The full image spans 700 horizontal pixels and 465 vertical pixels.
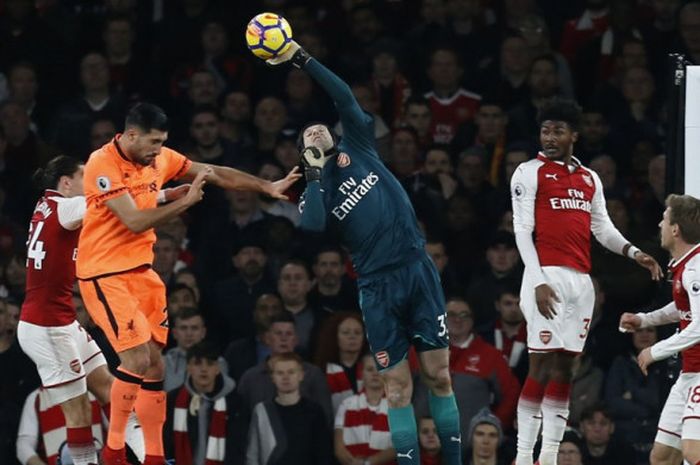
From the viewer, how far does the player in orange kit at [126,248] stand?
40.5 feet

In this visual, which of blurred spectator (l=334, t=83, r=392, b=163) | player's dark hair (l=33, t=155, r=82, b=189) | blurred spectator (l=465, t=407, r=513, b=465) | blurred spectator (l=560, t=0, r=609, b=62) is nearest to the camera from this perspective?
player's dark hair (l=33, t=155, r=82, b=189)

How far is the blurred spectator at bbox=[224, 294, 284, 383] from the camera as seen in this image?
1602 cm

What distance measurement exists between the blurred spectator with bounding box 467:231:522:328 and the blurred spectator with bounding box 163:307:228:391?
7.48 feet

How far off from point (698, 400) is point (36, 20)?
9573mm

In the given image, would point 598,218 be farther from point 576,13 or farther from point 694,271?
point 576,13

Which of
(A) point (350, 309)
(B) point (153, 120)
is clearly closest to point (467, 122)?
(A) point (350, 309)

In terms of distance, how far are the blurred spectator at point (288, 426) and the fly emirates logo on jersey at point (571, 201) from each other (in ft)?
10.7

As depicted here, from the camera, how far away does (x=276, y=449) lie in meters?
15.2

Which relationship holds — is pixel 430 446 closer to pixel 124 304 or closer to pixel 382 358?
pixel 382 358

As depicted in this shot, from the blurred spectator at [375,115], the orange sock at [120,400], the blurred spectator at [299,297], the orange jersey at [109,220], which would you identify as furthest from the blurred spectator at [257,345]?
the orange sock at [120,400]

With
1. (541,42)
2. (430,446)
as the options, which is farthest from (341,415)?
(541,42)

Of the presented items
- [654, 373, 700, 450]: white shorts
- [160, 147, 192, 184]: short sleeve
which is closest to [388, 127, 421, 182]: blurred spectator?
[160, 147, 192, 184]: short sleeve

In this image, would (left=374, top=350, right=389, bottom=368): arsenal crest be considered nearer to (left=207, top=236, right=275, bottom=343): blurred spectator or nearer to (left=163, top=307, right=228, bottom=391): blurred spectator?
(left=163, top=307, right=228, bottom=391): blurred spectator

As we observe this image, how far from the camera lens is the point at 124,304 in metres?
12.4
